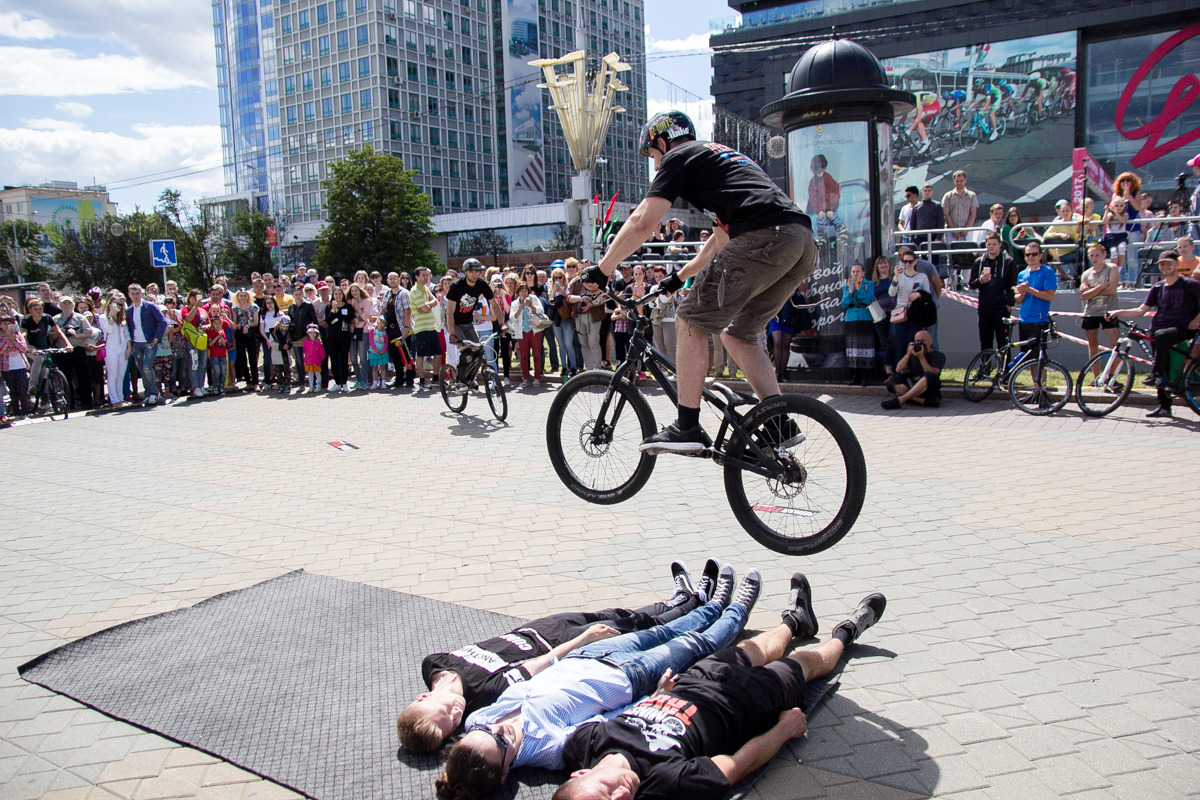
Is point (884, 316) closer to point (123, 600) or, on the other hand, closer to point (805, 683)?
point (805, 683)

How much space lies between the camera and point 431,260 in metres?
68.7

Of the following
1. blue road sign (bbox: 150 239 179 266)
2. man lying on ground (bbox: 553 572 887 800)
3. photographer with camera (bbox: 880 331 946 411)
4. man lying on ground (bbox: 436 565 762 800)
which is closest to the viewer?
man lying on ground (bbox: 553 572 887 800)

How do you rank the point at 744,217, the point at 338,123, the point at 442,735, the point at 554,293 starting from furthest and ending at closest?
the point at 338,123 → the point at 554,293 → the point at 744,217 → the point at 442,735

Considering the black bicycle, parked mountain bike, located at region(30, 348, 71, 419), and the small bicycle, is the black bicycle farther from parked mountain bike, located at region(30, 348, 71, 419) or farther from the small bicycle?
parked mountain bike, located at region(30, 348, 71, 419)

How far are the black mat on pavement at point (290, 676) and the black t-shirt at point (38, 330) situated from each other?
40.7 ft

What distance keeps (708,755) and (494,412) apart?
28.7ft

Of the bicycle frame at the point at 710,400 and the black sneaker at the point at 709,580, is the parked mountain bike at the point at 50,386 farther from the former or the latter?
the black sneaker at the point at 709,580

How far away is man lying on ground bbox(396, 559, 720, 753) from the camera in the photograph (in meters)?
3.31

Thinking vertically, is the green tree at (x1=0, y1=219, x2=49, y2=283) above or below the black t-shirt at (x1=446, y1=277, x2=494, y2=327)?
above

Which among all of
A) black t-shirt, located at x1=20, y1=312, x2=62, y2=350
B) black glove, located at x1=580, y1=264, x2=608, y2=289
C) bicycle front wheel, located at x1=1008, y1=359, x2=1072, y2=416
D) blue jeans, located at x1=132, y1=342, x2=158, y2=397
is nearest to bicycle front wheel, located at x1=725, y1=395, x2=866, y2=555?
black glove, located at x1=580, y1=264, x2=608, y2=289

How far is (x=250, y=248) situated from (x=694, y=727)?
84712 mm

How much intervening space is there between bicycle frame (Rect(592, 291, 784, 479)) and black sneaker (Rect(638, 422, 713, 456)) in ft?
0.21

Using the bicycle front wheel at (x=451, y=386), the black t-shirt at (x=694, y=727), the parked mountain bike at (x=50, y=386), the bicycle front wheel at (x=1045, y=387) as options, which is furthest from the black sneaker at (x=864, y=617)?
the parked mountain bike at (x=50, y=386)

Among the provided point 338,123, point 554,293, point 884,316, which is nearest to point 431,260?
point 338,123
